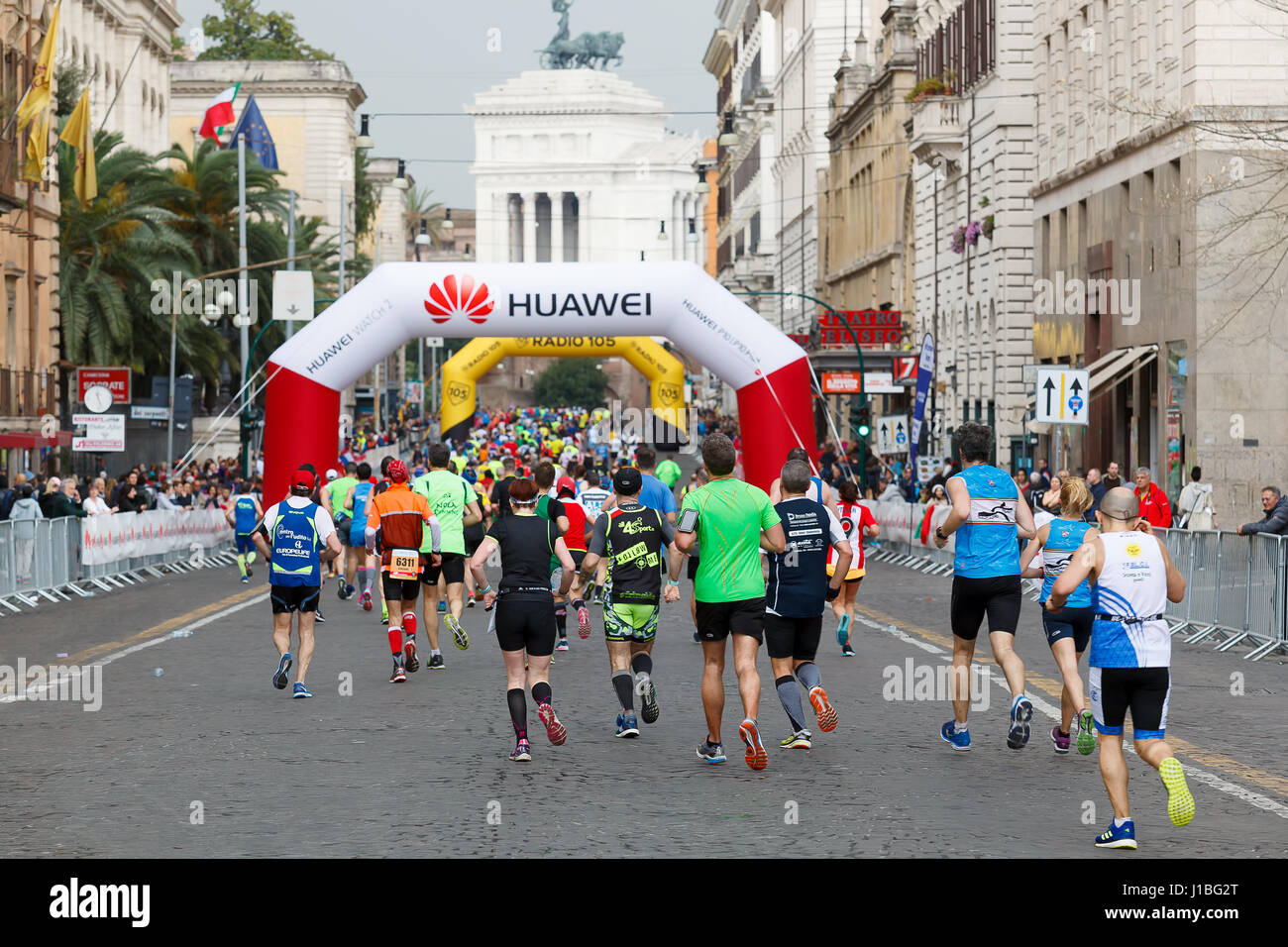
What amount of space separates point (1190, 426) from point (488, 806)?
24579 mm

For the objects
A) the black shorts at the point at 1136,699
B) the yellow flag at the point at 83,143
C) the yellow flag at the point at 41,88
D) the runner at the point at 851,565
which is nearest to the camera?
the black shorts at the point at 1136,699

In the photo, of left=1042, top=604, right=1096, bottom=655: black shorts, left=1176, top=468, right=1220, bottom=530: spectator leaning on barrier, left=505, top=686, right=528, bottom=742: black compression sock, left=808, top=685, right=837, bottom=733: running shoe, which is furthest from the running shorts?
left=1176, top=468, right=1220, bottom=530: spectator leaning on barrier

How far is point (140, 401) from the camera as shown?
5381cm

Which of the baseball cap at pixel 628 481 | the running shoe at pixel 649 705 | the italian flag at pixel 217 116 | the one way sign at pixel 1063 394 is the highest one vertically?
the italian flag at pixel 217 116

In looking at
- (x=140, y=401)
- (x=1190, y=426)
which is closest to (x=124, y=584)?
(x=1190, y=426)

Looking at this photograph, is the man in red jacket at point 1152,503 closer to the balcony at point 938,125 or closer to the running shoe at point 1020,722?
the running shoe at point 1020,722

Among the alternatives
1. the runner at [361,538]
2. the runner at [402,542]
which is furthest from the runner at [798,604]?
the runner at [361,538]

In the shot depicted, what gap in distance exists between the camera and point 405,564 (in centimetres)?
1594

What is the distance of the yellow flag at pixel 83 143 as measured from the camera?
38.7 meters

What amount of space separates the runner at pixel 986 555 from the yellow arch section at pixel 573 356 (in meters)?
27.8

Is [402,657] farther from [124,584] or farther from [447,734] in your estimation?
[124,584]

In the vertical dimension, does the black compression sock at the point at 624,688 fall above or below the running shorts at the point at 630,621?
below

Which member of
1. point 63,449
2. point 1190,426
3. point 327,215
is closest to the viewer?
point 1190,426

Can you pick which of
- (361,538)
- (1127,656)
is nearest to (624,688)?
(1127,656)
